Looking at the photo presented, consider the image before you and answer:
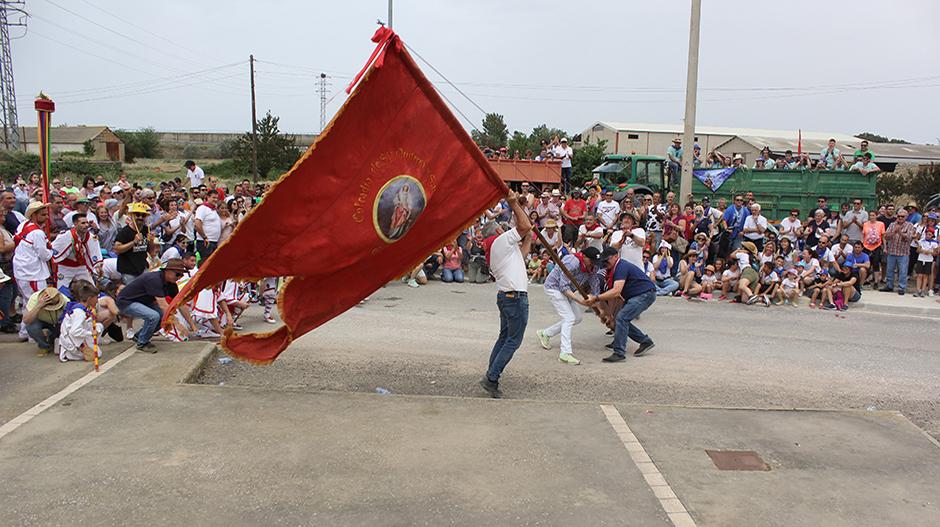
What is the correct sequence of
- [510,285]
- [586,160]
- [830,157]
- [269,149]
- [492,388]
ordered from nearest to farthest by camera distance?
1. [510,285]
2. [492,388]
3. [830,157]
4. [586,160]
5. [269,149]

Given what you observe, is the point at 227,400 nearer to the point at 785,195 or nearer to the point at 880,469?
the point at 880,469

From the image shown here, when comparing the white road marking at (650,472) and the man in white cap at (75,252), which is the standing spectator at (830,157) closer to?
the white road marking at (650,472)

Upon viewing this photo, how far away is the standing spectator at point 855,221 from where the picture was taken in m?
13.7

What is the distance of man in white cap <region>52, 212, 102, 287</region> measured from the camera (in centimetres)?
798

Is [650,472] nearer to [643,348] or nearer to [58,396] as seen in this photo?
[643,348]

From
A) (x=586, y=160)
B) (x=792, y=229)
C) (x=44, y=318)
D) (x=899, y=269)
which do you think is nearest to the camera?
(x=44, y=318)

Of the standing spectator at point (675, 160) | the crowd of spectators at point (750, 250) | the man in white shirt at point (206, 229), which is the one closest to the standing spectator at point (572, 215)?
the crowd of spectators at point (750, 250)

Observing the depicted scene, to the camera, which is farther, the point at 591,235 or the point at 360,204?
the point at 591,235

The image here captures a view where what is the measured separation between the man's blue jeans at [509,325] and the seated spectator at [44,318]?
4.69m

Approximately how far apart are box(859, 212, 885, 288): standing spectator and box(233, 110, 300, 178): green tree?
34534 millimetres

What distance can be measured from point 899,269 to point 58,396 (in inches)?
561

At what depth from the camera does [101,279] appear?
9055 mm

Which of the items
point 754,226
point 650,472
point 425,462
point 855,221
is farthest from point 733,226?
point 425,462

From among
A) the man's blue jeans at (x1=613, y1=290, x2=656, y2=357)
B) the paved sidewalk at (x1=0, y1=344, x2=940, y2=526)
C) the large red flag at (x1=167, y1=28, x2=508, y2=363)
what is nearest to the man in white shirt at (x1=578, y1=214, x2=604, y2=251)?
the man's blue jeans at (x1=613, y1=290, x2=656, y2=357)
